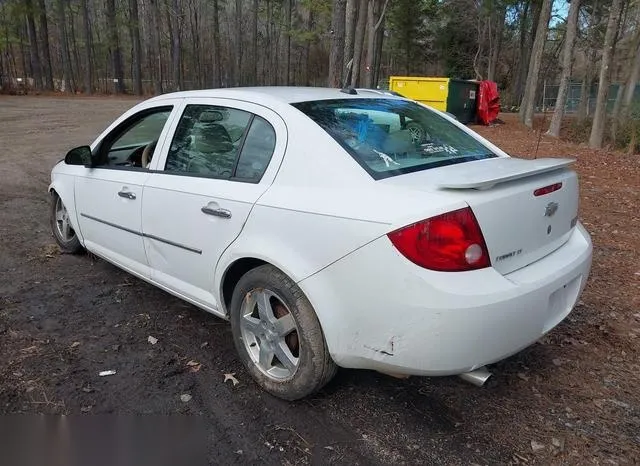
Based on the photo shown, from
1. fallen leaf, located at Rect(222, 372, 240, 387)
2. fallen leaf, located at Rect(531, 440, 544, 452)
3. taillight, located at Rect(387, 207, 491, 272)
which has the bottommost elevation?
fallen leaf, located at Rect(222, 372, 240, 387)

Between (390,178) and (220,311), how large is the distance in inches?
53.1

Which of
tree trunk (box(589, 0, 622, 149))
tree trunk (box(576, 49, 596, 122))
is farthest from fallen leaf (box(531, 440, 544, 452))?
tree trunk (box(576, 49, 596, 122))

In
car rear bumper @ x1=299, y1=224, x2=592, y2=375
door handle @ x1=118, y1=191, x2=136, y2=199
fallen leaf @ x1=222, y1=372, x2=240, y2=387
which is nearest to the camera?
car rear bumper @ x1=299, y1=224, x2=592, y2=375

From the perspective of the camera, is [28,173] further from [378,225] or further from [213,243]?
[378,225]

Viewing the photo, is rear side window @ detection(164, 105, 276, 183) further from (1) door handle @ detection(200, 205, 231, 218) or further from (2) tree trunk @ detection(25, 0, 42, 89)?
(2) tree trunk @ detection(25, 0, 42, 89)

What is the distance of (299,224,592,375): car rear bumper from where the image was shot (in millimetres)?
2189

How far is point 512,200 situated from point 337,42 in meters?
10.1

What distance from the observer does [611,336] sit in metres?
3.62

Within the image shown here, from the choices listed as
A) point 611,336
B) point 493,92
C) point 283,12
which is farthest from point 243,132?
point 283,12

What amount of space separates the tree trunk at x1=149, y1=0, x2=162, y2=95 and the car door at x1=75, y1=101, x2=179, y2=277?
1655 inches

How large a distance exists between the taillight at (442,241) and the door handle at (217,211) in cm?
104

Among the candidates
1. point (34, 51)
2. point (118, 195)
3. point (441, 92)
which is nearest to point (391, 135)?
point (118, 195)

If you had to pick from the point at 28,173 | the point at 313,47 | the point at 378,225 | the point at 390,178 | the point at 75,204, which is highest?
the point at 313,47

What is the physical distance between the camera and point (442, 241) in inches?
87.4
